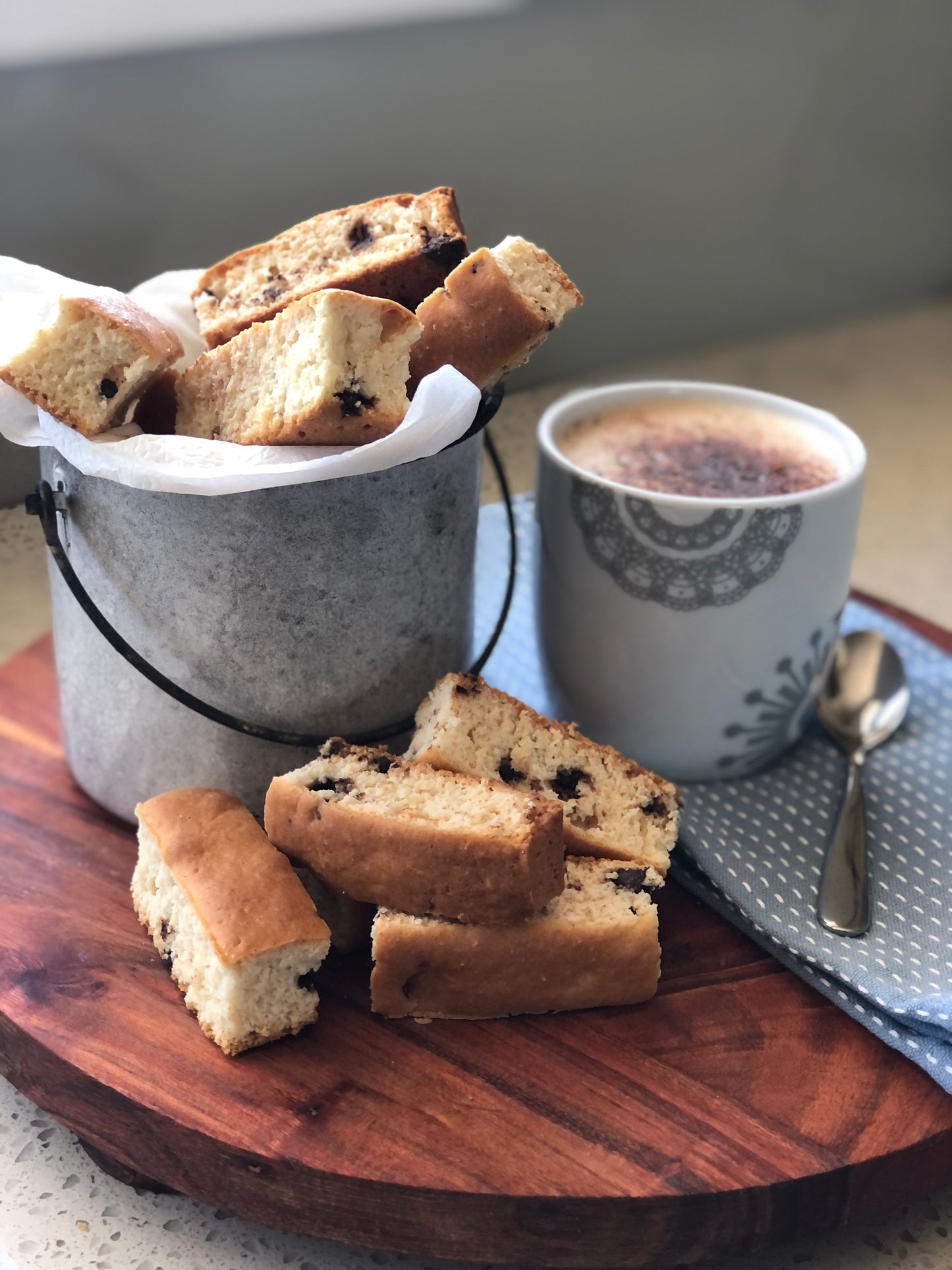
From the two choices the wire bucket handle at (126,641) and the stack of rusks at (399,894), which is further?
the wire bucket handle at (126,641)

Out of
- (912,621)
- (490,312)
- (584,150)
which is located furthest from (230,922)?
(584,150)

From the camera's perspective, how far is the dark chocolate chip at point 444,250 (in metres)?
1.01

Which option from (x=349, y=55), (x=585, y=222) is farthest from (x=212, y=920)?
(x=585, y=222)

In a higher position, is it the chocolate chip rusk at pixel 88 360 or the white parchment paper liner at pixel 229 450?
the chocolate chip rusk at pixel 88 360

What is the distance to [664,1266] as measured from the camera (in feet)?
2.83

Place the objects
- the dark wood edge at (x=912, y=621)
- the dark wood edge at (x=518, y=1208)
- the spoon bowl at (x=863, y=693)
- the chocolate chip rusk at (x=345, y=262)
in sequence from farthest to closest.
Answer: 1. the dark wood edge at (x=912, y=621)
2. the spoon bowl at (x=863, y=693)
3. the chocolate chip rusk at (x=345, y=262)
4. the dark wood edge at (x=518, y=1208)

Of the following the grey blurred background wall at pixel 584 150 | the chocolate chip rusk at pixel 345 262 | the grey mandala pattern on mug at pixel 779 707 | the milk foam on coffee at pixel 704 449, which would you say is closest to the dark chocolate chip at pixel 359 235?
the chocolate chip rusk at pixel 345 262

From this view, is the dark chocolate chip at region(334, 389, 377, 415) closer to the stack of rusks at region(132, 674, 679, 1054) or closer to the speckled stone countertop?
the stack of rusks at region(132, 674, 679, 1054)

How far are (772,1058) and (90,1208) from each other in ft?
1.64

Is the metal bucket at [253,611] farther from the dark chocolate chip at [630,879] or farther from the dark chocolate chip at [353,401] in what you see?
the dark chocolate chip at [630,879]

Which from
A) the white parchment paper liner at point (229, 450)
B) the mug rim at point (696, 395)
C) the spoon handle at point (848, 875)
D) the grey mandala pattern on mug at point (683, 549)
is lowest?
the spoon handle at point (848, 875)

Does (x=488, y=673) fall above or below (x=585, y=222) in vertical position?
below

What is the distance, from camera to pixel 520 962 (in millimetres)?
931

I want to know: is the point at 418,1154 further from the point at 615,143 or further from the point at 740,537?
the point at 615,143
